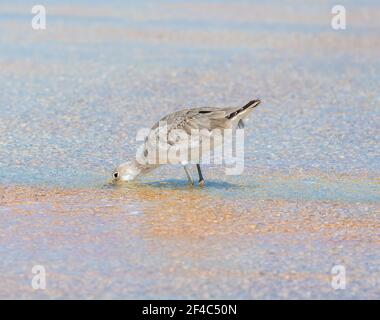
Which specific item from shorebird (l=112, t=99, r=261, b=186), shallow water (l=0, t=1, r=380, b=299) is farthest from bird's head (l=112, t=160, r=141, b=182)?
shallow water (l=0, t=1, r=380, b=299)

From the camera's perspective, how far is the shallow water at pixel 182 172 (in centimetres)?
583

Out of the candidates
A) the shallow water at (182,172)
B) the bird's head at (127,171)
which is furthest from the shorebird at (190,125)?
the shallow water at (182,172)

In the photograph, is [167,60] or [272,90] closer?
[272,90]

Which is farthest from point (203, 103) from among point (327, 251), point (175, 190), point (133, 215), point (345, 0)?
point (345, 0)

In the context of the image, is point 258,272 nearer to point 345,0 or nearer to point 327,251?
point 327,251

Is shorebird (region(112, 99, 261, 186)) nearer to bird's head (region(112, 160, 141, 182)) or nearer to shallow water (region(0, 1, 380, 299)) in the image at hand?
bird's head (region(112, 160, 141, 182))

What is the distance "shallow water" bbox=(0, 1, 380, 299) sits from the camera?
19.1ft

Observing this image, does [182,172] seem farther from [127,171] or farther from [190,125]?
[190,125]

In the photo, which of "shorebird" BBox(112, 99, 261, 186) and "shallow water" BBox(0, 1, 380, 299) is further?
"shorebird" BBox(112, 99, 261, 186)

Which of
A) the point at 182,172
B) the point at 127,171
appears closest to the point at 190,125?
the point at 127,171

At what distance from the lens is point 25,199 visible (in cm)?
743

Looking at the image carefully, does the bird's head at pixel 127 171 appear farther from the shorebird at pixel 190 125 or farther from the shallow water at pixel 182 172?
the shallow water at pixel 182 172

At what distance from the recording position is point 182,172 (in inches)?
335

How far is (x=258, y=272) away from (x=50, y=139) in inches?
165
